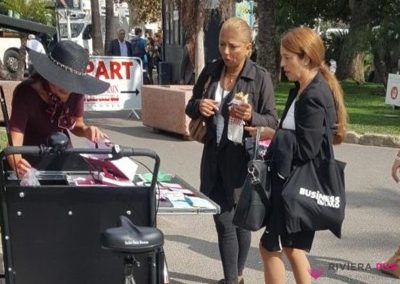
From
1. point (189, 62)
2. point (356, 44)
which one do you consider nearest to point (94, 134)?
point (189, 62)

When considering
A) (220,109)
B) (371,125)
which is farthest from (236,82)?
(371,125)

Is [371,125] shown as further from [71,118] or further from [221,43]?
[71,118]

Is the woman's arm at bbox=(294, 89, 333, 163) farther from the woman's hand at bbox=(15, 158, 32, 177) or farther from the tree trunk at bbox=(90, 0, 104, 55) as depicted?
the tree trunk at bbox=(90, 0, 104, 55)

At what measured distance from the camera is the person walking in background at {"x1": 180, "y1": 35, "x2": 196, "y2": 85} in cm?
1378

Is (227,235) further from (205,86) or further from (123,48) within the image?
(123,48)

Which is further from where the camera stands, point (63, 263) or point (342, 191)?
point (342, 191)

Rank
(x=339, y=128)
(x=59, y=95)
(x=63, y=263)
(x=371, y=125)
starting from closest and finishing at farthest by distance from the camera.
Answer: (x=63, y=263) → (x=59, y=95) → (x=339, y=128) → (x=371, y=125)

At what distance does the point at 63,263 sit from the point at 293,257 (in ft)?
4.53

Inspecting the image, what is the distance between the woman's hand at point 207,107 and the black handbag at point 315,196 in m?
0.81

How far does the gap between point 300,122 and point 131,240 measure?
1.47m

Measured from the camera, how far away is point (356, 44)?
65.3 ft

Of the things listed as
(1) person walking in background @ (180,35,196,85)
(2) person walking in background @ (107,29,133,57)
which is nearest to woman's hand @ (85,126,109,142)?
(1) person walking in background @ (180,35,196,85)

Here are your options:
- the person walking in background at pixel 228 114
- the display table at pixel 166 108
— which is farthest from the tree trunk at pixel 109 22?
the person walking in background at pixel 228 114

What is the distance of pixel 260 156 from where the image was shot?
3.93 m
